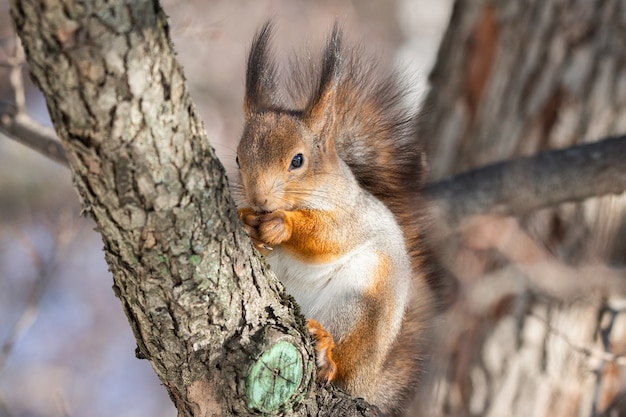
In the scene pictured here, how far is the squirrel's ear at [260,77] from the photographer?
1.98 meters

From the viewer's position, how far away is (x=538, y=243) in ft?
10.5

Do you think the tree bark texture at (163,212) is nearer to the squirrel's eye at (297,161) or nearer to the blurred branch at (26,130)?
the squirrel's eye at (297,161)

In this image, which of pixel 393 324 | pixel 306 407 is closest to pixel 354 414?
pixel 306 407

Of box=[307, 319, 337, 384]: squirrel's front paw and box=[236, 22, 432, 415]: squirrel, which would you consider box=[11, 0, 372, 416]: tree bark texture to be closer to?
box=[307, 319, 337, 384]: squirrel's front paw

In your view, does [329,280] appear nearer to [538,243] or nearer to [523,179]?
[523,179]

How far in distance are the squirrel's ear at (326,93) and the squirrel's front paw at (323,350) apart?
513mm

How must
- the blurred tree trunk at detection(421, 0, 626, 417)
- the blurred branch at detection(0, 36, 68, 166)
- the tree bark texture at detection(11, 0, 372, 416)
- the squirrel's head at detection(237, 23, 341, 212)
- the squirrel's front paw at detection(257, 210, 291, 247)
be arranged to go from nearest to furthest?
the tree bark texture at detection(11, 0, 372, 416) < the squirrel's front paw at detection(257, 210, 291, 247) < the squirrel's head at detection(237, 23, 341, 212) < the blurred branch at detection(0, 36, 68, 166) < the blurred tree trunk at detection(421, 0, 626, 417)

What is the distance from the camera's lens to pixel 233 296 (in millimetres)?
1513

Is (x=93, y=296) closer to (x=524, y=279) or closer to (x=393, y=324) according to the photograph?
(x=524, y=279)

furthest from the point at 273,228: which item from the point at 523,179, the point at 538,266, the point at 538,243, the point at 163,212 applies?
the point at 538,243

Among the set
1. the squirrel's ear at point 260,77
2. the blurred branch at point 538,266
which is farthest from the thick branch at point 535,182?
the squirrel's ear at point 260,77

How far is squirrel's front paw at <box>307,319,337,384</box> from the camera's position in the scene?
5.75 ft

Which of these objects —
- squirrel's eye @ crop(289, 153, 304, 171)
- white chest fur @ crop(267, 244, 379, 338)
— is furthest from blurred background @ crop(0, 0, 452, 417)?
white chest fur @ crop(267, 244, 379, 338)

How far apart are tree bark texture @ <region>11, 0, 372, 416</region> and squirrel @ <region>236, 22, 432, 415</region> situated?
18cm
